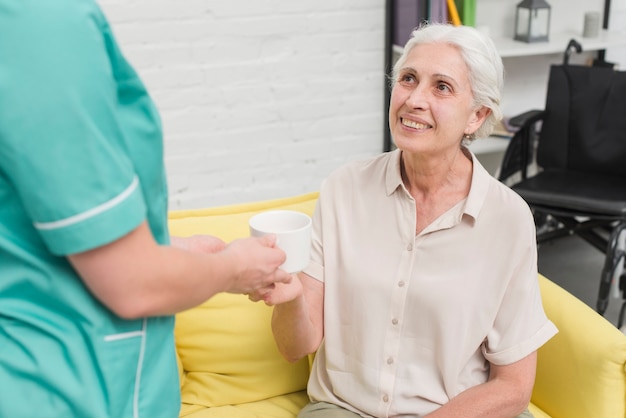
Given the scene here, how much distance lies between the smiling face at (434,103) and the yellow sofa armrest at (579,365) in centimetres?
47

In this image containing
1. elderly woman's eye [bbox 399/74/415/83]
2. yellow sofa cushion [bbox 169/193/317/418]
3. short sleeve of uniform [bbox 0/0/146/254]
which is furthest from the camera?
yellow sofa cushion [bbox 169/193/317/418]

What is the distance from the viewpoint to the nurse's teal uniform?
0.69m

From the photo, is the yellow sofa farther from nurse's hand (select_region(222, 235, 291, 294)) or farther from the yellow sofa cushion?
nurse's hand (select_region(222, 235, 291, 294))

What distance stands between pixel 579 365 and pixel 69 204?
1251 mm

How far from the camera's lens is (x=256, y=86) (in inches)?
125

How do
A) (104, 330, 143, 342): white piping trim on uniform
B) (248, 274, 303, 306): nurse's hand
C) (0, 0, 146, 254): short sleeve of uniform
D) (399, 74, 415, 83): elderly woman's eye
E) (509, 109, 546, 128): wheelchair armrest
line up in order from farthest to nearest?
(509, 109, 546, 128): wheelchair armrest < (399, 74, 415, 83): elderly woman's eye < (248, 274, 303, 306): nurse's hand < (104, 330, 143, 342): white piping trim on uniform < (0, 0, 146, 254): short sleeve of uniform

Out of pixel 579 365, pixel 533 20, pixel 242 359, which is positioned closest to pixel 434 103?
pixel 579 365

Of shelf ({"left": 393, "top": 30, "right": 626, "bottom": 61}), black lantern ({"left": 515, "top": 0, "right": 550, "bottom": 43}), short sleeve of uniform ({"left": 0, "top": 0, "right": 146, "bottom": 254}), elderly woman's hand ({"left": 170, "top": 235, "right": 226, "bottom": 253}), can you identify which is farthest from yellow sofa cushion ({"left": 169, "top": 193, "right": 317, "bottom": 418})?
black lantern ({"left": 515, "top": 0, "right": 550, "bottom": 43})

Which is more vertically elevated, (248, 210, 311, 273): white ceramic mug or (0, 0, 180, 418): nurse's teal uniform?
(0, 0, 180, 418): nurse's teal uniform

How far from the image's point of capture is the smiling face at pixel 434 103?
156 centimetres

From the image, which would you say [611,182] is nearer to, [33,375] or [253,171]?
[253,171]

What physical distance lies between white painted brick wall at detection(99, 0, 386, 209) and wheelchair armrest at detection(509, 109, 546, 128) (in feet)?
2.16

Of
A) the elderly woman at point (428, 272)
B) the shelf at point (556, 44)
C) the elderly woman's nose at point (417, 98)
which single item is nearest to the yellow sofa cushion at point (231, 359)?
the elderly woman at point (428, 272)

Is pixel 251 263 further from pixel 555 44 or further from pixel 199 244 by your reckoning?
pixel 555 44
